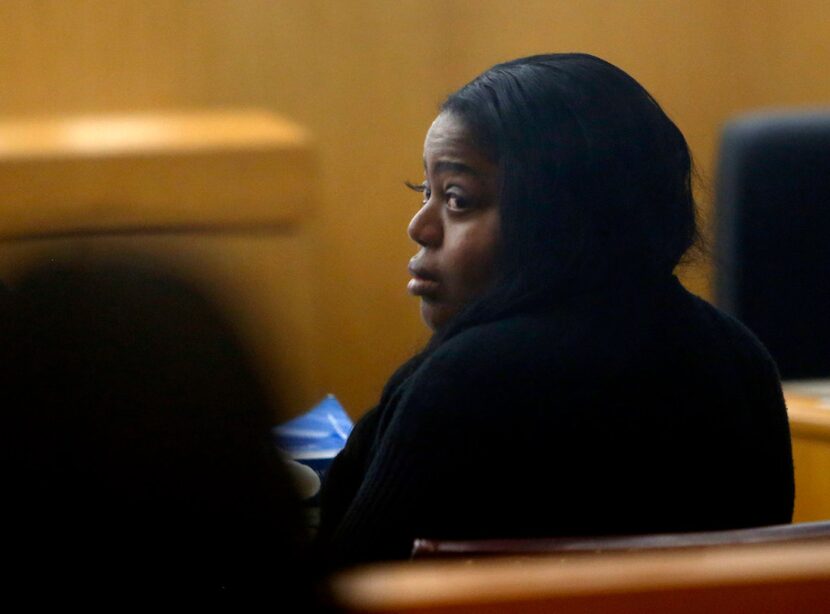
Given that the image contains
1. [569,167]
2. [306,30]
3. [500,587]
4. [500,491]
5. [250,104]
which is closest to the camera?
[500,587]

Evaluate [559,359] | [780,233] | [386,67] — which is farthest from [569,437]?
[386,67]

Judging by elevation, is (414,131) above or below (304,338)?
below

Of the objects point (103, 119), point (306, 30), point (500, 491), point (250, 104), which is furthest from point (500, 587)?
point (306, 30)

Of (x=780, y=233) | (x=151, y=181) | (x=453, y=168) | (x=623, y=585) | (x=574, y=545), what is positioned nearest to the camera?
(x=151, y=181)

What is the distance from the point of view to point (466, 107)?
125 centimetres

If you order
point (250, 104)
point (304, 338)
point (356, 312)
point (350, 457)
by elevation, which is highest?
point (304, 338)

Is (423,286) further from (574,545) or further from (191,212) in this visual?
(191,212)

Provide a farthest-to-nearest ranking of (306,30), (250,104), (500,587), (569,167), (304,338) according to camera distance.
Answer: (306,30)
(250,104)
(569,167)
(500,587)
(304,338)

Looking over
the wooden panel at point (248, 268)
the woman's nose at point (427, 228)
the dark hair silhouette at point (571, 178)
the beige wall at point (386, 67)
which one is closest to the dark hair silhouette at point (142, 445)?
the wooden panel at point (248, 268)

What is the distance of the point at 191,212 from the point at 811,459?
1538mm

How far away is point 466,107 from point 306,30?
1.09 m

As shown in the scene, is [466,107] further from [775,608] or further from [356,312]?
[356,312]

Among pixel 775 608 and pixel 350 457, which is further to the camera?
pixel 350 457

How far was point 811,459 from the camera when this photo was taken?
178 centimetres
